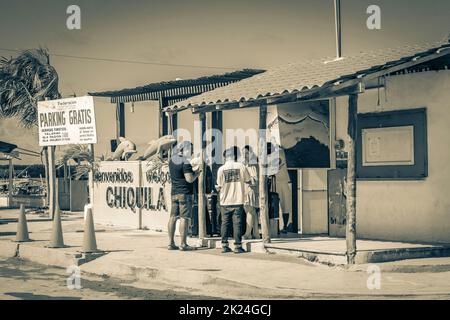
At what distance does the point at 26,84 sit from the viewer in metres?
27.3

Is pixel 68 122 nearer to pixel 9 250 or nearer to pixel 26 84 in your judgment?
pixel 9 250

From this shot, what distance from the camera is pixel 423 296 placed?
9766mm

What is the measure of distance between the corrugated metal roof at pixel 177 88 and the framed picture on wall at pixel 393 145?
5.18 m

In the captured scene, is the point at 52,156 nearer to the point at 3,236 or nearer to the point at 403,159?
the point at 3,236

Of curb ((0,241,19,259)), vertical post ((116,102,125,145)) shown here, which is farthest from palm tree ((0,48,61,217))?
curb ((0,241,19,259))

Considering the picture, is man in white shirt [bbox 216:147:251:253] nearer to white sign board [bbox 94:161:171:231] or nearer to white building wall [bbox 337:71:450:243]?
white building wall [bbox 337:71:450:243]

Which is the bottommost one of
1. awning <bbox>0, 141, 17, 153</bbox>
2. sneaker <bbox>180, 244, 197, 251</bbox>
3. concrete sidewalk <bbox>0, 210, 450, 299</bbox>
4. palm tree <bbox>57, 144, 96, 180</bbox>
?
concrete sidewalk <bbox>0, 210, 450, 299</bbox>

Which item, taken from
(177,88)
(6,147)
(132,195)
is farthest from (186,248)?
(6,147)

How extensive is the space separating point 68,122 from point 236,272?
253 inches

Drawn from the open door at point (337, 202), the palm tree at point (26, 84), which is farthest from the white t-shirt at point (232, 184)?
the palm tree at point (26, 84)

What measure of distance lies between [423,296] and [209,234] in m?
6.43

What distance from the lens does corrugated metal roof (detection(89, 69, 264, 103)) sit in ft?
63.7

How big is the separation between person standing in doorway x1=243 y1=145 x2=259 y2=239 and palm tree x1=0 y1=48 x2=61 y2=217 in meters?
12.9
